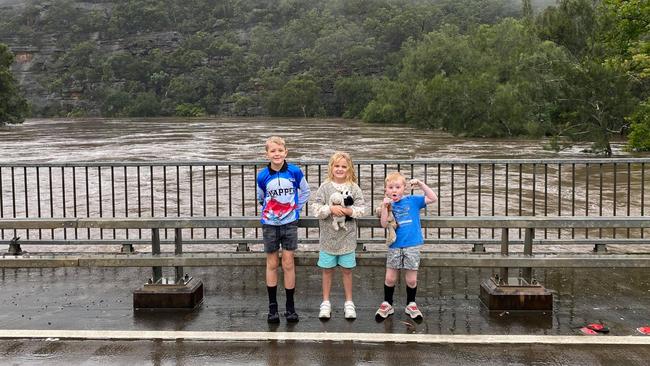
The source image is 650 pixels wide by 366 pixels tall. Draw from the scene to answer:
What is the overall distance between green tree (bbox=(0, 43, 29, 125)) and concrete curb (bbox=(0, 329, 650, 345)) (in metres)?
83.2

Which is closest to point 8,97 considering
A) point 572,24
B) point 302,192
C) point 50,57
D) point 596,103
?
point 572,24

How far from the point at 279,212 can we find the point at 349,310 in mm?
1053

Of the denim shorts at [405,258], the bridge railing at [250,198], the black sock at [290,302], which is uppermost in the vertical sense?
the denim shorts at [405,258]

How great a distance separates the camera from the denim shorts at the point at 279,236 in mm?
6684

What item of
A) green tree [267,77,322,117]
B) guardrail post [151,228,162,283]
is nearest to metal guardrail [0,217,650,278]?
guardrail post [151,228,162,283]

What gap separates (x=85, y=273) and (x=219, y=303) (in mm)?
2142

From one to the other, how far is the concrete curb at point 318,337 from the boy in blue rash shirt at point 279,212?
526 millimetres

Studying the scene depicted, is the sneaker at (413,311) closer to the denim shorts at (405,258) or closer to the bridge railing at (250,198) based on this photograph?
the denim shorts at (405,258)

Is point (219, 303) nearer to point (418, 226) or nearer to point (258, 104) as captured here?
point (418, 226)

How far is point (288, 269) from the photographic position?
6695 mm

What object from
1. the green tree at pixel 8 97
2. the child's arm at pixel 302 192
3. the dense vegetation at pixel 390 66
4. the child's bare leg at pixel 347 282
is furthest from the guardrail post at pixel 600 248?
the green tree at pixel 8 97

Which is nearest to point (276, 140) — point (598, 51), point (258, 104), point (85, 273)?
point (85, 273)

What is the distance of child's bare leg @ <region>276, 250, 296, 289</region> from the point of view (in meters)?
6.66

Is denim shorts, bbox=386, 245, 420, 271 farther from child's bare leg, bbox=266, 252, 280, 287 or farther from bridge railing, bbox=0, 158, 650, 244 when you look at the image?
bridge railing, bbox=0, 158, 650, 244
